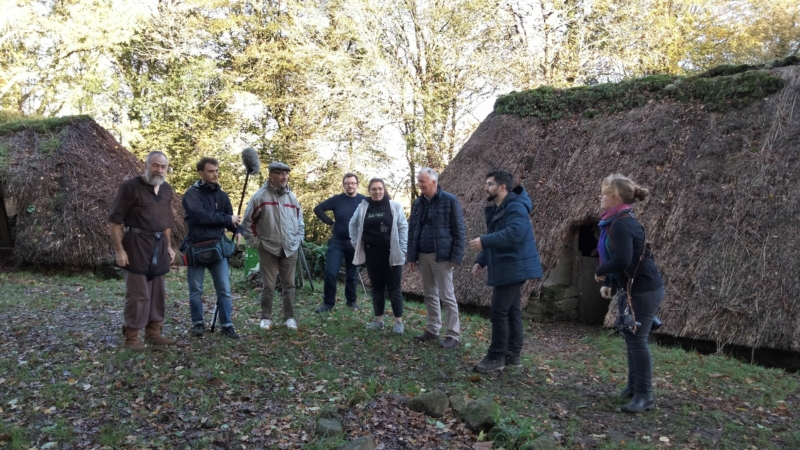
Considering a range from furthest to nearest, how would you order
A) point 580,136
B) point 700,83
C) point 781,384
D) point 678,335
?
point 580,136 → point 700,83 → point 678,335 → point 781,384

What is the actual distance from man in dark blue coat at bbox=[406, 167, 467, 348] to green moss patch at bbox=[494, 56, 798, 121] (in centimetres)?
493

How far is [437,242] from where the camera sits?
231 inches

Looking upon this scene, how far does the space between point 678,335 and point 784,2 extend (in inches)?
752

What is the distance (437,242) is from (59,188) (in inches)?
380

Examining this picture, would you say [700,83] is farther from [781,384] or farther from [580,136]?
[781,384]

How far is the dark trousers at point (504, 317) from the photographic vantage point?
5184mm

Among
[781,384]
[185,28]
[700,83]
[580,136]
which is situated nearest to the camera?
[781,384]

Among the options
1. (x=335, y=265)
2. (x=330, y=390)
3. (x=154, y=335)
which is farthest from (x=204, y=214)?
(x=335, y=265)

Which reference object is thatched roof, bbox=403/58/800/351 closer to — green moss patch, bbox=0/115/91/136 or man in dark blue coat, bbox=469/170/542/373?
man in dark blue coat, bbox=469/170/542/373

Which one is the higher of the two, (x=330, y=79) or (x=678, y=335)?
(x=330, y=79)

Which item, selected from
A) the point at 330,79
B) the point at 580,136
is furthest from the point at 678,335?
the point at 330,79

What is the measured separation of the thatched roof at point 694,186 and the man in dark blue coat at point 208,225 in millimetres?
4189

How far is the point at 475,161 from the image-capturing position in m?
10.8

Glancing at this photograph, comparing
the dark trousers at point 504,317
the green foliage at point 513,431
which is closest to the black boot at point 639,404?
the green foliage at point 513,431
